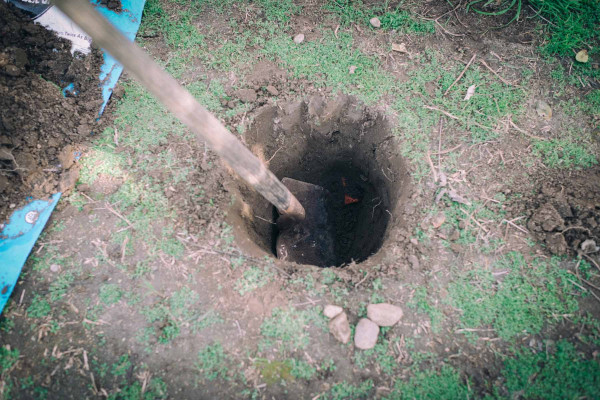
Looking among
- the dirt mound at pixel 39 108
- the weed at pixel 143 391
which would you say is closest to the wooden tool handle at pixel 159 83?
the weed at pixel 143 391

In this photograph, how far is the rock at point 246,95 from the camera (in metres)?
2.76

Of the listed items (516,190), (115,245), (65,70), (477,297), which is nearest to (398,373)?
(477,297)

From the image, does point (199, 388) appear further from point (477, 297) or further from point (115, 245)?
point (477, 297)

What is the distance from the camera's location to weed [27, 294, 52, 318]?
2186mm

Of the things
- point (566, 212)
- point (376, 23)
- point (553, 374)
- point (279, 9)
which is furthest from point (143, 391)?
point (376, 23)

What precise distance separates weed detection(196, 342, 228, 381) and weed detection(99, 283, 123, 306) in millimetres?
651

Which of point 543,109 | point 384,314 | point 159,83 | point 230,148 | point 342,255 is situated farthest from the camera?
point 342,255

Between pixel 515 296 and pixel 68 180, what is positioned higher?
pixel 68 180

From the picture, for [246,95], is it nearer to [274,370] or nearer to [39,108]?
[39,108]

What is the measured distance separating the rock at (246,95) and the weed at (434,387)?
2226mm

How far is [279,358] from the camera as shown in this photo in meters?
2.08

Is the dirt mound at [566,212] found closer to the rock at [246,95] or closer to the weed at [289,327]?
the weed at [289,327]

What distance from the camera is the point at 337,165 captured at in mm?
3348

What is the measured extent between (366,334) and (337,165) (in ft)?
5.58
